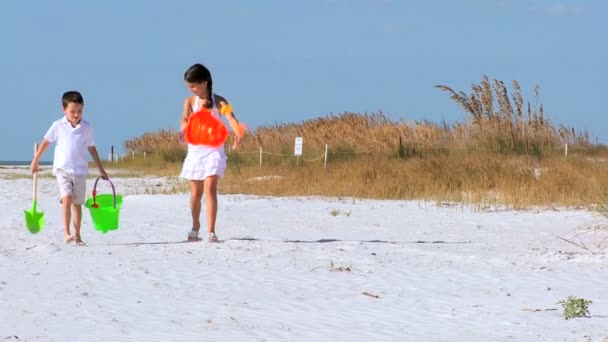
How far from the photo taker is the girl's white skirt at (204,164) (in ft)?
31.3

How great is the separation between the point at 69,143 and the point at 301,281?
2.79 metres

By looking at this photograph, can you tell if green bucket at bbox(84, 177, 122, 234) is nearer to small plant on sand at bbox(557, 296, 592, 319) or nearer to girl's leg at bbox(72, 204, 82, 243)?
girl's leg at bbox(72, 204, 82, 243)

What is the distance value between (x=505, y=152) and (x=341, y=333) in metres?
15.6

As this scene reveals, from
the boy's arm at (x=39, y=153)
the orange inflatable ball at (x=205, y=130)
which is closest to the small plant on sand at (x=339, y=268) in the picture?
the orange inflatable ball at (x=205, y=130)

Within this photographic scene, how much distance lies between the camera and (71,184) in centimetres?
971

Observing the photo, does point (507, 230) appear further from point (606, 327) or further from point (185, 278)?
point (606, 327)

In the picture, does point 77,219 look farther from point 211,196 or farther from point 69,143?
point 211,196

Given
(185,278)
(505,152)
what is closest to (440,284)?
(185,278)

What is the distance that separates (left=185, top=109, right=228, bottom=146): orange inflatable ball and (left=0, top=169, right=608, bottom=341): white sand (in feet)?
2.91

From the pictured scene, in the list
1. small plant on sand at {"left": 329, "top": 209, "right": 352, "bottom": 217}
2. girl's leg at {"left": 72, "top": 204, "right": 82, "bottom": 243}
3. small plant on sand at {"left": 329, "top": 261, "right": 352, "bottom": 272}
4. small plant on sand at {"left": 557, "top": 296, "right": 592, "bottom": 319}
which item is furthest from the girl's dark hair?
small plant on sand at {"left": 329, "top": 209, "right": 352, "bottom": 217}

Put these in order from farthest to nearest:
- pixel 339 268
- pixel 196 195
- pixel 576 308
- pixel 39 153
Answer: pixel 39 153
pixel 196 195
pixel 339 268
pixel 576 308

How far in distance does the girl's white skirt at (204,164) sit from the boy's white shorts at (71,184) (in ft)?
2.94

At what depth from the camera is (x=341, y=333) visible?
5.93 metres

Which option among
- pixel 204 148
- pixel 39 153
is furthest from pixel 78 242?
pixel 204 148
